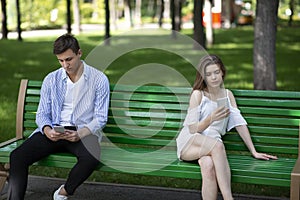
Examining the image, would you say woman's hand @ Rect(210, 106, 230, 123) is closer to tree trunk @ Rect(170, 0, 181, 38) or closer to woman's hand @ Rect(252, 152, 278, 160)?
woman's hand @ Rect(252, 152, 278, 160)

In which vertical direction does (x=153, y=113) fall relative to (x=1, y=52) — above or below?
above

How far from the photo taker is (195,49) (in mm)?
19406

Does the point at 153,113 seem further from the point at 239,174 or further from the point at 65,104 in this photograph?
the point at 239,174

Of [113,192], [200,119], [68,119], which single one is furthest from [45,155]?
[200,119]

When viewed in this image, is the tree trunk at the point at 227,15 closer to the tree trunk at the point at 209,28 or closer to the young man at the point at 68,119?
the tree trunk at the point at 209,28

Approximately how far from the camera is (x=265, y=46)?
10102 millimetres

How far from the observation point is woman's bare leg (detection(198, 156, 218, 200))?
164 inches

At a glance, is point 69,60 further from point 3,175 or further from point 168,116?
point 3,175

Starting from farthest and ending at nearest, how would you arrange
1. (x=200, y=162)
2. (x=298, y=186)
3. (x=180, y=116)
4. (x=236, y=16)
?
(x=236, y=16), (x=180, y=116), (x=200, y=162), (x=298, y=186)

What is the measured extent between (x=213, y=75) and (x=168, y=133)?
2.50 ft

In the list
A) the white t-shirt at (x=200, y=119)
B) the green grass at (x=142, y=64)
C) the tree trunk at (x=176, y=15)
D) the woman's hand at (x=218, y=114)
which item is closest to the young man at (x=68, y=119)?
the white t-shirt at (x=200, y=119)

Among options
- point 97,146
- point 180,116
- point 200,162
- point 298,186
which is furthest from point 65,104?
point 298,186

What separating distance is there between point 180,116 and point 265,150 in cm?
75

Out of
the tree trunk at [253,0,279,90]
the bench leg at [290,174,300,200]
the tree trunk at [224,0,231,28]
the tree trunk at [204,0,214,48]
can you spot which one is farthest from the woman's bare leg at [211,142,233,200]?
the tree trunk at [224,0,231,28]
